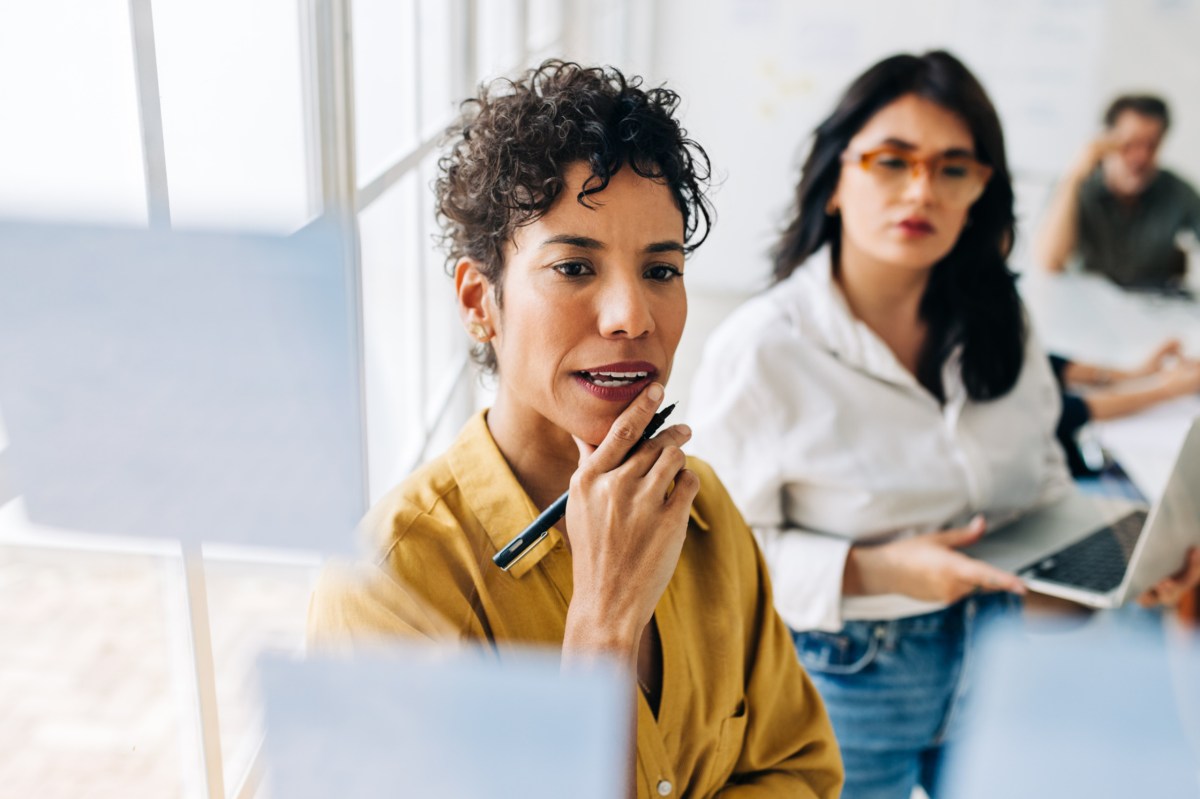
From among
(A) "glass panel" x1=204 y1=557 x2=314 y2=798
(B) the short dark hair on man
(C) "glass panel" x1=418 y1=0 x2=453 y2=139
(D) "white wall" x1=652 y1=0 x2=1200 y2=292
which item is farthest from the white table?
(A) "glass panel" x1=204 y1=557 x2=314 y2=798

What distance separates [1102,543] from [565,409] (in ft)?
3.16

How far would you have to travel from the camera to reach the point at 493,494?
0.62m

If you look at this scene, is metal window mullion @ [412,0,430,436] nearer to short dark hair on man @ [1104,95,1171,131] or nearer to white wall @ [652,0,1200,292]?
short dark hair on man @ [1104,95,1171,131]

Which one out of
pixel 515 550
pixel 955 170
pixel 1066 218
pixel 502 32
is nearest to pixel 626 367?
pixel 515 550

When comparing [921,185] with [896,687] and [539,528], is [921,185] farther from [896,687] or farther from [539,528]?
[539,528]

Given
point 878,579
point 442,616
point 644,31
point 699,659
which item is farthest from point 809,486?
point 644,31

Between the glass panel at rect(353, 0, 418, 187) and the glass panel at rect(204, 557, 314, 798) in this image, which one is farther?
the glass panel at rect(353, 0, 418, 187)

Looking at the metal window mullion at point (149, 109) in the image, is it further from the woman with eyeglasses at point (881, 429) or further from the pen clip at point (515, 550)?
the woman with eyeglasses at point (881, 429)

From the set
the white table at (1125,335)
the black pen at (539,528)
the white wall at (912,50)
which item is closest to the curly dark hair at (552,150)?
the black pen at (539,528)

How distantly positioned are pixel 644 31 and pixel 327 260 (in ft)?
11.8

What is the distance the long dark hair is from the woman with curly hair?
2.10 ft

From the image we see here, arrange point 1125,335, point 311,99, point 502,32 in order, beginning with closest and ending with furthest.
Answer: point 311,99
point 502,32
point 1125,335

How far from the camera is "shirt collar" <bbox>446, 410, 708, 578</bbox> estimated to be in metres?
0.58

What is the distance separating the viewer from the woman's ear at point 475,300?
608 millimetres
